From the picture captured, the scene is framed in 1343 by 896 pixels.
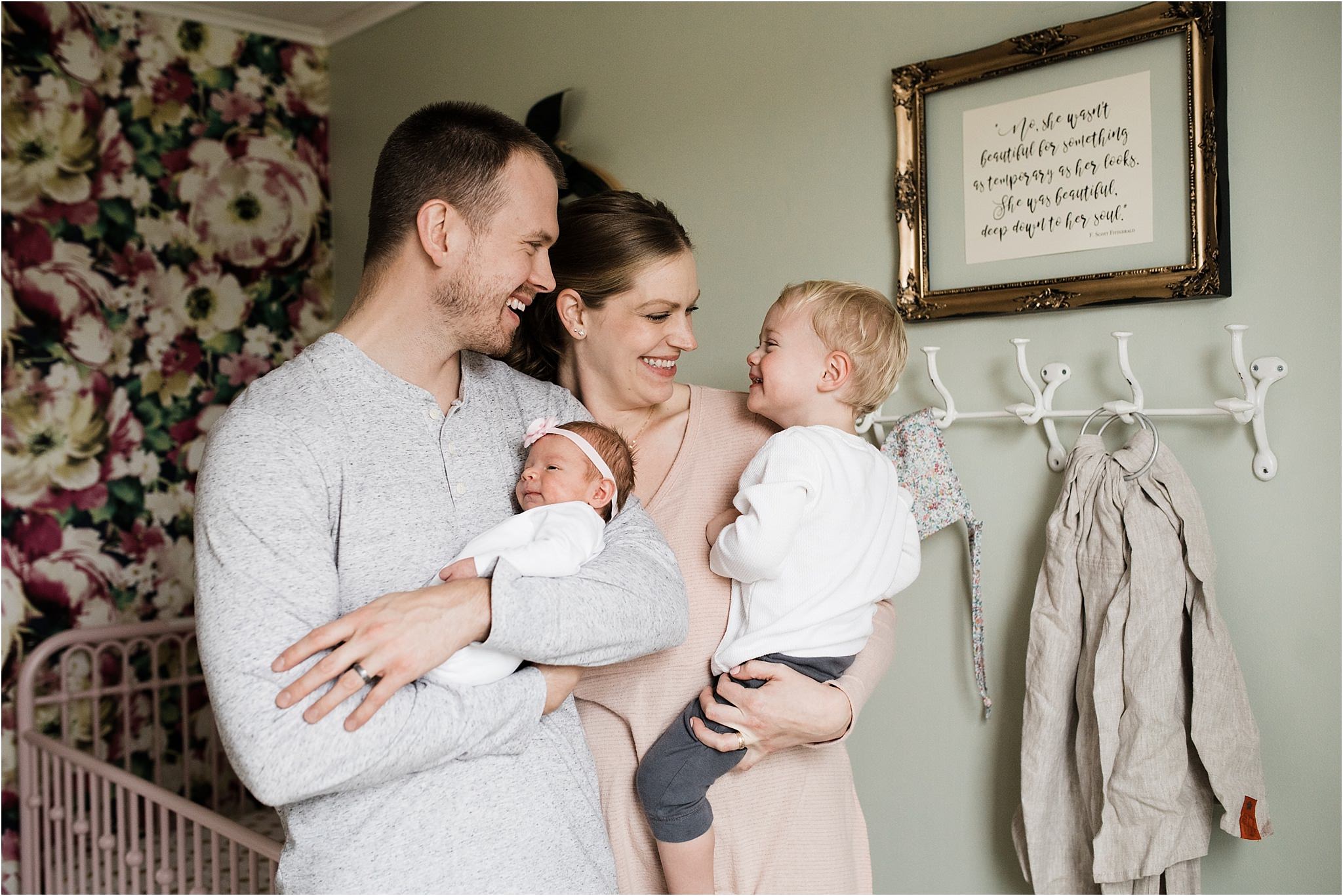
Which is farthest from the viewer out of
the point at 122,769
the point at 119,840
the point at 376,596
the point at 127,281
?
the point at 127,281

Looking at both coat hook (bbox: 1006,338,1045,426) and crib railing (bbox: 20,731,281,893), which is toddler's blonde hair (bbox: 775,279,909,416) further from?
crib railing (bbox: 20,731,281,893)

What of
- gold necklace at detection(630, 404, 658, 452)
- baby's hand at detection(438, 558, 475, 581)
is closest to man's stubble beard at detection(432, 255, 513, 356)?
baby's hand at detection(438, 558, 475, 581)

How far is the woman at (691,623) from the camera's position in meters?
1.44

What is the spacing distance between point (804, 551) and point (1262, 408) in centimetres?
77

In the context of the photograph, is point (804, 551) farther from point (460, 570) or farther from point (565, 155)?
point (565, 155)

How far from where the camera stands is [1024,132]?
6.31 feet

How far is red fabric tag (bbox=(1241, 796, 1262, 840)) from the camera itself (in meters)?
1.58

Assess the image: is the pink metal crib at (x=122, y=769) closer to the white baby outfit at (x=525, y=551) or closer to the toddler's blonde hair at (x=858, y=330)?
the white baby outfit at (x=525, y=551)

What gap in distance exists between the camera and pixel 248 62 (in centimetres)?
359

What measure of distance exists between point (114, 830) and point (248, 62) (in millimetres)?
2496

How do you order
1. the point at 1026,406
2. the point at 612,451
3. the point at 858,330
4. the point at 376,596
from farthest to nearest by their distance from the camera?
the point at 1026,406, the point at 858,330, the point at 612,451, the point at 376,596

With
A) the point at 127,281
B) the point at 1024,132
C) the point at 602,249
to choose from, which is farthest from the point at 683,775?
the point at 127,281

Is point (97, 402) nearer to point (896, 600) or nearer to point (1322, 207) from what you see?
point (896, 600)

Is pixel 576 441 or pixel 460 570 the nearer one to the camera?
pixel 460 570
